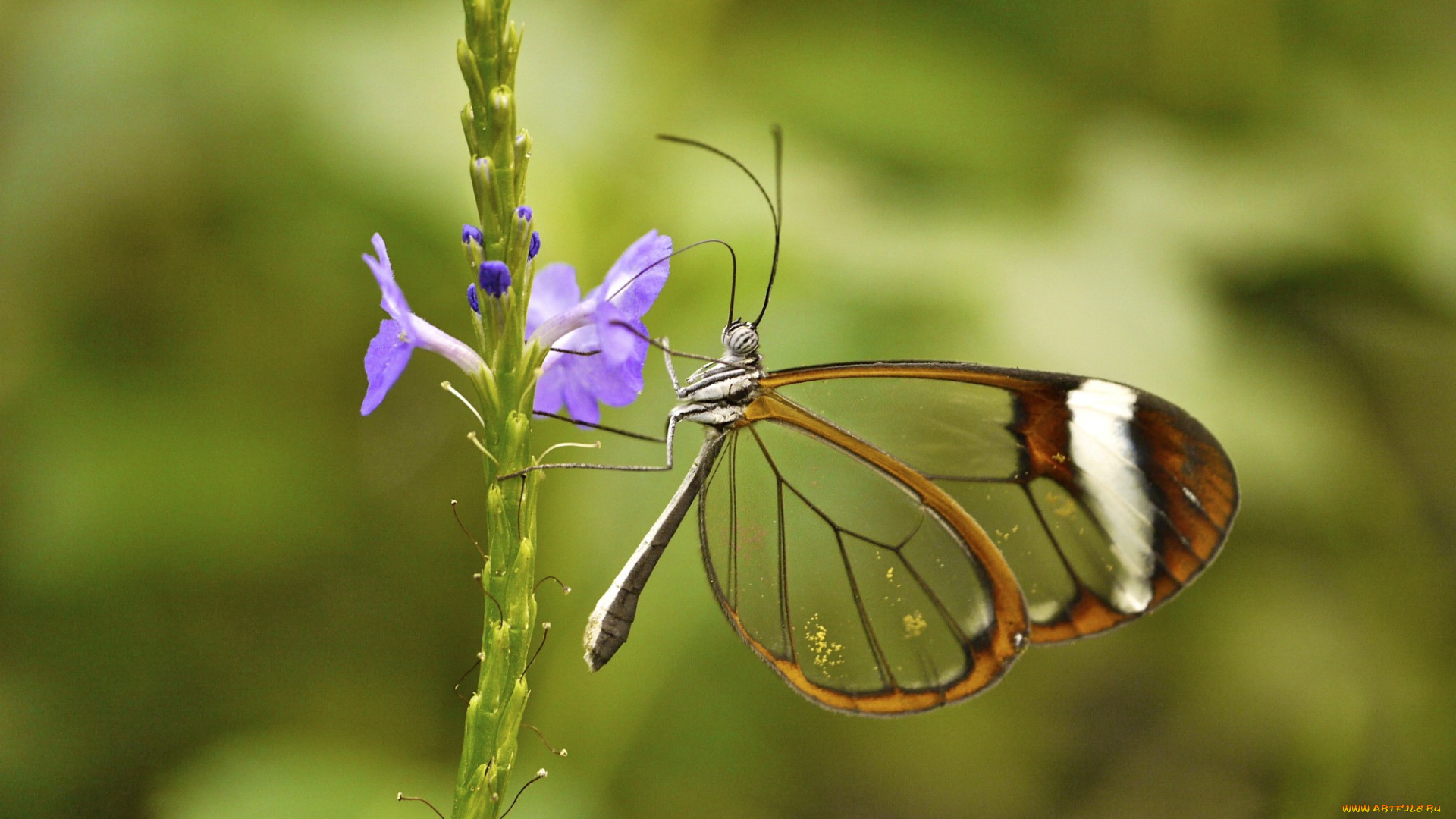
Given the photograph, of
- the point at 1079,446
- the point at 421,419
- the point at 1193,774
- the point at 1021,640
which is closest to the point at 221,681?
the point at 421,419

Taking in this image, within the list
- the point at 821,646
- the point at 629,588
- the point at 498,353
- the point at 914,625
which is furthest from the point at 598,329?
the point at 914,625

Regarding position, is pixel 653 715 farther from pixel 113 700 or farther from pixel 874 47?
pixel 874 47

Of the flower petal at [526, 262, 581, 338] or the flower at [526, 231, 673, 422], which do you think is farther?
the flower petal at [526, 262, 581, 338]

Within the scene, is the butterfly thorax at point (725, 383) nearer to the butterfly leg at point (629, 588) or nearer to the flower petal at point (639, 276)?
the butterfly leg at point (629, 588)

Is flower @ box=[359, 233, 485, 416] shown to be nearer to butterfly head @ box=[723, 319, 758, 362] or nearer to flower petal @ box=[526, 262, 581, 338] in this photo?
flower petal @ box=[526, 262, 581, 338]

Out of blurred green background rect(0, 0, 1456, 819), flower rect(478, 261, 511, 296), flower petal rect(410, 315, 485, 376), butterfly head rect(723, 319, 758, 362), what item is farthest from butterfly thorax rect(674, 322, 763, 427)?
flower rect(478, 261, 511, 296)

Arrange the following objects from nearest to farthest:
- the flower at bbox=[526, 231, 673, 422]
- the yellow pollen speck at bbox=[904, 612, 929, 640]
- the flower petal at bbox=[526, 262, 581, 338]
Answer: the flower at bbox=[526, 231, 673, 422] < the flower petal at bbox=[526, 262, 581, 338] < the yellow pollen speck at bbox=[904, 612, 929, 640]

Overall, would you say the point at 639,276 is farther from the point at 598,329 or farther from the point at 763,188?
Result: the point at 763,188
